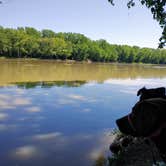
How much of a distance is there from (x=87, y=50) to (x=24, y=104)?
87009 mm

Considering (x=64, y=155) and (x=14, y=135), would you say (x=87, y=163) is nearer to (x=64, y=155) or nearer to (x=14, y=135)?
(x=64, y=155)

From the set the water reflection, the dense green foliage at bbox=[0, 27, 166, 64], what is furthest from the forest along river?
the dense green foliage at bbox=[0, 27, 166, 64]

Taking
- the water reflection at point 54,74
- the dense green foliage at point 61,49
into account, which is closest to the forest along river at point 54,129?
the water reflection at point 54,74

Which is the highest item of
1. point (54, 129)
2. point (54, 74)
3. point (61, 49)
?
point (61, 49)

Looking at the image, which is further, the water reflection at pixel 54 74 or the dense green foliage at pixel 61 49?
the dense green foliage at pixel 61 49

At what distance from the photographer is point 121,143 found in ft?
26.9

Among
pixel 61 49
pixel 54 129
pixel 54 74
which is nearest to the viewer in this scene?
pixel 54 129

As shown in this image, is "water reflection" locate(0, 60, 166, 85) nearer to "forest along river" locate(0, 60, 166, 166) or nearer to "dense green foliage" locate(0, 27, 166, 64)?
"forest along river" locate(0, 60, 166, 166)

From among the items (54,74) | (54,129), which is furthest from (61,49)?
(54,129)

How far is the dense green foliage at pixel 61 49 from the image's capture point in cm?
8306

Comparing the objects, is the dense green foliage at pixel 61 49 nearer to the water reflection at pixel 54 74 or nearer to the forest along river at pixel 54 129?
the water reflection at pixel 54 74

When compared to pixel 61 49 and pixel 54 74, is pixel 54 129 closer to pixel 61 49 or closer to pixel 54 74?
pixel 54 74

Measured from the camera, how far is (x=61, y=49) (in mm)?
91125

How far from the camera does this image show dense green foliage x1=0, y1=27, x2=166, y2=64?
83062 millimetres
